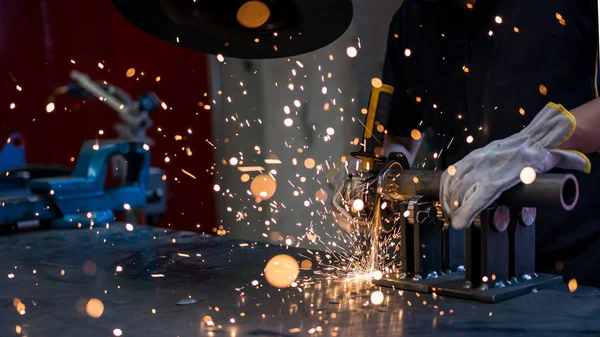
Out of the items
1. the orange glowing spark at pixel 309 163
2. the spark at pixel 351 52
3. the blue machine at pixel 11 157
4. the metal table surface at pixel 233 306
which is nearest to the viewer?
the metal table surface at pixel 233 306

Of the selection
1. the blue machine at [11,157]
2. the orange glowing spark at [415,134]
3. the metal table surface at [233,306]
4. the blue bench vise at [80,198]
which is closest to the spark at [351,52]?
the orange glowing spark at [415,134]

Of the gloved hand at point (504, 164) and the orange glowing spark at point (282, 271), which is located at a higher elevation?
the gloved hand at point (504, 164)

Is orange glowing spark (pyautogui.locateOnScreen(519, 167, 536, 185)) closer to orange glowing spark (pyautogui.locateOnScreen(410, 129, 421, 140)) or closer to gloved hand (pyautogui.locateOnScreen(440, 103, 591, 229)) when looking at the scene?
gloved hand (pyautogui.locateOnScreen(440, 103, 591, 229))

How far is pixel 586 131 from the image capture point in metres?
1.14

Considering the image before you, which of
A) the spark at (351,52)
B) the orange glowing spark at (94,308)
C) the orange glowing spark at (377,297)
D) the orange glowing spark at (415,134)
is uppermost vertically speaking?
the spark at (351,52)

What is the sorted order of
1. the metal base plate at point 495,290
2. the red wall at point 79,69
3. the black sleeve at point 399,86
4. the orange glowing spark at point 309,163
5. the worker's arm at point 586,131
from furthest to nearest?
the red wall at point 79,69, the orange glowing spark at point 309,163, the black sleeve at point 399,86, the worker's arm at point 586,131, the metal base plate at point 495,290

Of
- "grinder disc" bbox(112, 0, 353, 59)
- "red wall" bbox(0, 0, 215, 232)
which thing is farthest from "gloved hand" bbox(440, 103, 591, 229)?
"red wall" bbox(0, 0, 215, 232)

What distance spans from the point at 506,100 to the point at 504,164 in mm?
521

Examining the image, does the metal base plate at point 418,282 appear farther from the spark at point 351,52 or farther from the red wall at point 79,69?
the red wall at point 79,69

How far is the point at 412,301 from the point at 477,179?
0.75ft

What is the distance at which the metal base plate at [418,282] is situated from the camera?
1068 mm

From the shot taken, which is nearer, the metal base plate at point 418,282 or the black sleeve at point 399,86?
the metal base plate at point 418,282

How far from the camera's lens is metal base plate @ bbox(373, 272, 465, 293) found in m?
1.07

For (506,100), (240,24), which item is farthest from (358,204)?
(506,100)
